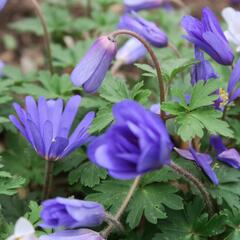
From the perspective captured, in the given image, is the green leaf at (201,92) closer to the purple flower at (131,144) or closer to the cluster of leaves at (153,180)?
the cluster of leaves at (153,180)

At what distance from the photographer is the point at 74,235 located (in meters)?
2.07

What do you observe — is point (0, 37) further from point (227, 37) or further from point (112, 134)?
point (112, 134)

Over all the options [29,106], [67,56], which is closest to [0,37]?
[67,56]

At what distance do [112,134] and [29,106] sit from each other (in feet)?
2.56

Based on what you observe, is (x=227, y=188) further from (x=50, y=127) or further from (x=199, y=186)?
(x=50, y=127)

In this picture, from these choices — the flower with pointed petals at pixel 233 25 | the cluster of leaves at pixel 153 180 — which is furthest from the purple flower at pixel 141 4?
the flower with pointed petals at pixel 233 25

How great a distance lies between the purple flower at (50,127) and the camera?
Result: 2340 mm

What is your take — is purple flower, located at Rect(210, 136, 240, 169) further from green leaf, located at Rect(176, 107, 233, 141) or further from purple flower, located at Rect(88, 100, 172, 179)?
purple flower, located at Rect(88, 100, 172, 179)

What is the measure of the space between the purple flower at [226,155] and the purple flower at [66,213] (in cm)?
73

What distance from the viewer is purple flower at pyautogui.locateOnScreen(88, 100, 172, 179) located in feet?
5.68

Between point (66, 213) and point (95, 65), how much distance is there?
0.74 metres

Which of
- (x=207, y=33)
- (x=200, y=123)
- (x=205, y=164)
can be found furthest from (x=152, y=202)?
(x=207, y=33)

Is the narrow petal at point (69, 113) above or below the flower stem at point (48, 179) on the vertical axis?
above

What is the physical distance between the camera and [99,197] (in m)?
2.35
